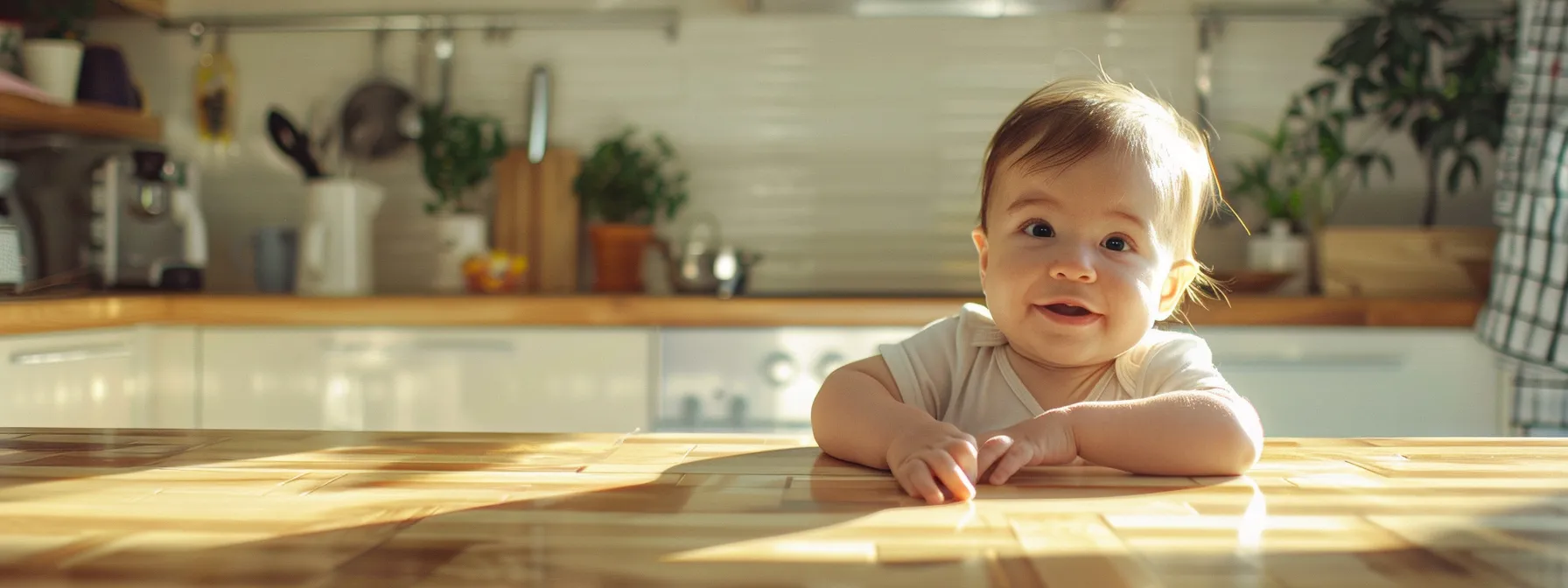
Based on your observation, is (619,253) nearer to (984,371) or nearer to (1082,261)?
(984,371)

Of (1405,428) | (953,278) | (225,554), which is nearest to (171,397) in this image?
(953,278)

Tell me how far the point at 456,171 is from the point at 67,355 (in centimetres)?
85

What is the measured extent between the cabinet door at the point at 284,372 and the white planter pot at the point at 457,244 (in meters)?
0.42

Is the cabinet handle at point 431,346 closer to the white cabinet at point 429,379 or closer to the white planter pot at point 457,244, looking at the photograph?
the white cabinet at point 429,379

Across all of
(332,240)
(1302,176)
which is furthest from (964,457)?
(1302,176)

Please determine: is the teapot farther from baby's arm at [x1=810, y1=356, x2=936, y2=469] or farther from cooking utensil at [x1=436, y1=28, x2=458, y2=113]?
baby's arm at [x1=810, y1=356, x2=936, y2=469]

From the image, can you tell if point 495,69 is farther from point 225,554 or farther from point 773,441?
point 225,554

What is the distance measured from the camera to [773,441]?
0.63 meters

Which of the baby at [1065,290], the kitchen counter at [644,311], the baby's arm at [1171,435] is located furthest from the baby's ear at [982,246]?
the kitchen counter at [644,311]

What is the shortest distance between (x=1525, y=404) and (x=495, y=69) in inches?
85.3

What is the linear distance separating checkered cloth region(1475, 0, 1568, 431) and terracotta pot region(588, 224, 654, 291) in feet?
5.28

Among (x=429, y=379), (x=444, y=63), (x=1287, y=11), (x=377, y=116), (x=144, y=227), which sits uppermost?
(x=1287, y=11)

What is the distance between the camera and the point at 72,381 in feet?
6.05

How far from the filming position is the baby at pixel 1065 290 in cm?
79
